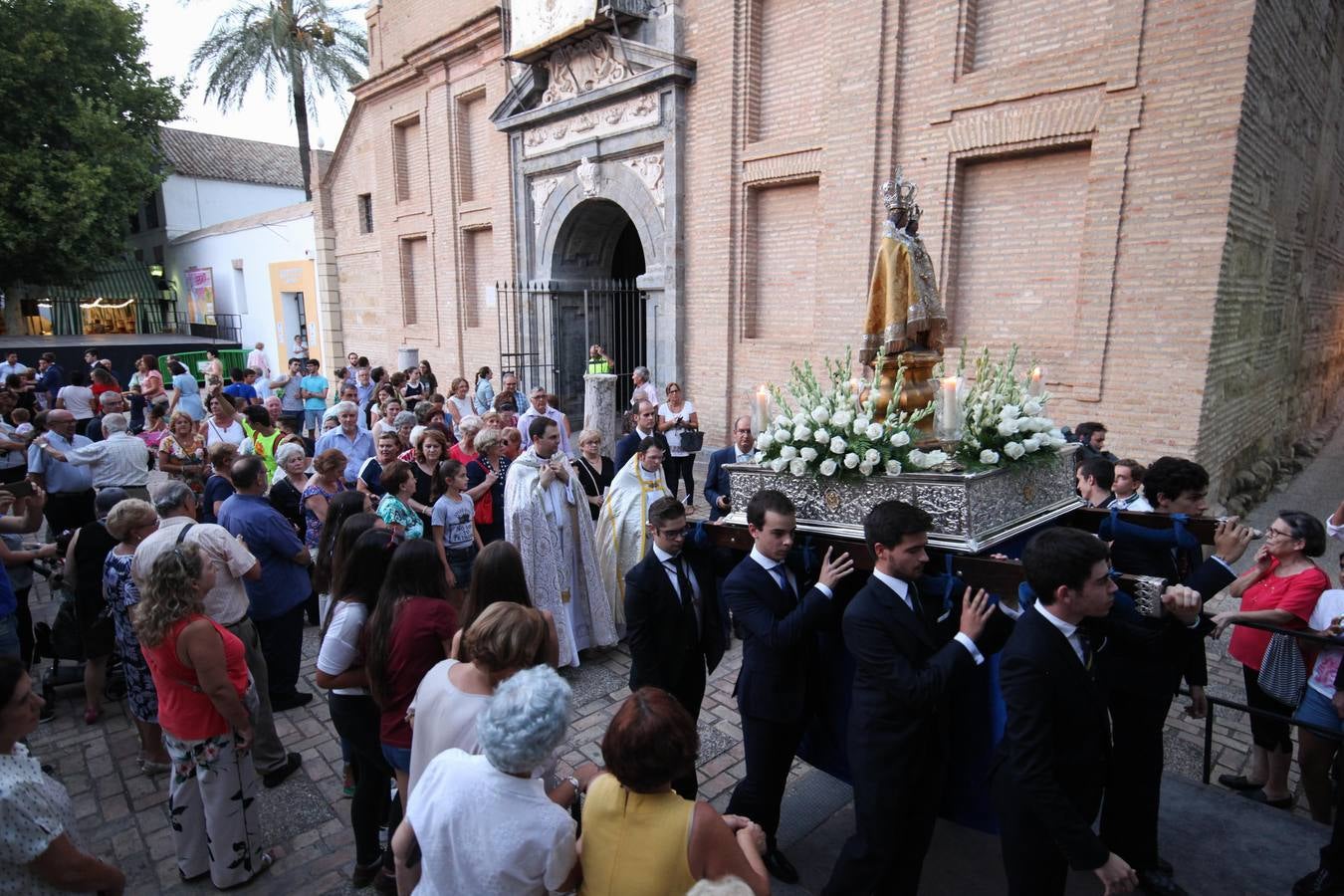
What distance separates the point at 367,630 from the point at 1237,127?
27.0 ft

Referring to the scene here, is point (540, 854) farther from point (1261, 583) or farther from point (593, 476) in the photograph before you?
point (593, 476)

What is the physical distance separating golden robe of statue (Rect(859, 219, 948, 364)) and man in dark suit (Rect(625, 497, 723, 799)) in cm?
146

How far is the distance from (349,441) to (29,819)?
17.8 feet

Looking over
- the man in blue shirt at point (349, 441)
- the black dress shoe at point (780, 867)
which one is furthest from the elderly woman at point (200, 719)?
the man in blue shirt at point (349, 441)

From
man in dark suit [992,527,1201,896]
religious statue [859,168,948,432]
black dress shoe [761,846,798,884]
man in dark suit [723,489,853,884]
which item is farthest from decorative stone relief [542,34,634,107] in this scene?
black dress shoe [761,846,798,884]

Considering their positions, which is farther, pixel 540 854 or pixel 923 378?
pixel 923 378

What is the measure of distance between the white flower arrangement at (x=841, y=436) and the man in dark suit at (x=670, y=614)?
0.60 meters

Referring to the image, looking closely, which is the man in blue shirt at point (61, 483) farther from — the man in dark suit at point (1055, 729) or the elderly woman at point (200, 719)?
the man in dark suit at point (1055, 729)

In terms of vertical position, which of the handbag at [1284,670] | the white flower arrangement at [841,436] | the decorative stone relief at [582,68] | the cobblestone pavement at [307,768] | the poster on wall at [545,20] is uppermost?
the poster on wall at [545,20]

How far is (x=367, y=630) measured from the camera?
125 inches

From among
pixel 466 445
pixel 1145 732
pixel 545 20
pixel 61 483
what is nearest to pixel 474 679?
pixel 1145 732

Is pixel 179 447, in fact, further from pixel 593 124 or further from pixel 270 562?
pixel 593 124

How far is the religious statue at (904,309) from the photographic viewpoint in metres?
3.81

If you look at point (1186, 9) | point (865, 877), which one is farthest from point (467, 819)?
point (1186, 9)
